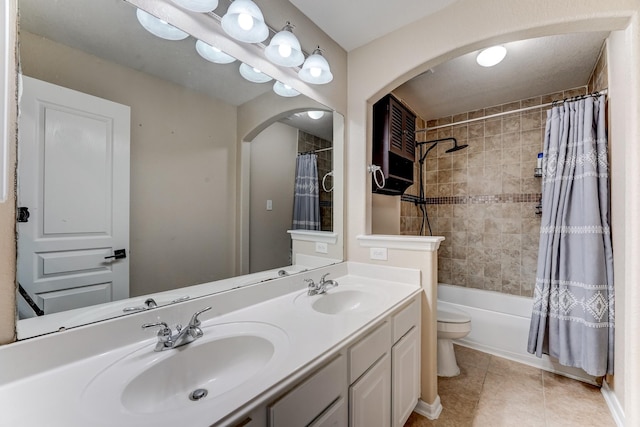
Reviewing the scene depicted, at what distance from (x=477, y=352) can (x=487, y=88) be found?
2.40 m

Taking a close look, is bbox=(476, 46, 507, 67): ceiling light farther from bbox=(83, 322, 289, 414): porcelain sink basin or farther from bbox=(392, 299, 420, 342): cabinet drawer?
bbox=(83, 322, 289, 414): porcelain sink basin

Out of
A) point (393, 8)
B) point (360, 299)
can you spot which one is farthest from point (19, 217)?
point (393, 8)

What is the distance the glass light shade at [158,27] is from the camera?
0.97 m

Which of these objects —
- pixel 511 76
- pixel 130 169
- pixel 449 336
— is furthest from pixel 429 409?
pixel 511 76

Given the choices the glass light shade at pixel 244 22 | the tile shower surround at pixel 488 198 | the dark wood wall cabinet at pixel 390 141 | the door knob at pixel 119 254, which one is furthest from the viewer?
the tile shower surround at pixel 488 198

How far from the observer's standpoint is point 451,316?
2.09m

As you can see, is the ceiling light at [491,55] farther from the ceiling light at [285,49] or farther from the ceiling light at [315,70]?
the ceiling light at [285,49]

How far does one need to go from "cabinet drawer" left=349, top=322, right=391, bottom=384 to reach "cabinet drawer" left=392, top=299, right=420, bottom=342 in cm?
8

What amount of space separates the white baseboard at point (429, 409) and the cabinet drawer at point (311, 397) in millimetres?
1050

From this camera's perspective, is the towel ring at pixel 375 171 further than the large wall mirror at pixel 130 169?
Yes

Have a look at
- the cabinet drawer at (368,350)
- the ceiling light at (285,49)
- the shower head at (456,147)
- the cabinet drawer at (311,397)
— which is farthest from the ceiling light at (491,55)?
the cabinet drawer at (311,397)

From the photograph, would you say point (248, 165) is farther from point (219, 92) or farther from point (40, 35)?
point (40, 35)

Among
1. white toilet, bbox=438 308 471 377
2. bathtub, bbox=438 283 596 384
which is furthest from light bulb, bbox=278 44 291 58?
bathtub, bbox=438 283 596 384

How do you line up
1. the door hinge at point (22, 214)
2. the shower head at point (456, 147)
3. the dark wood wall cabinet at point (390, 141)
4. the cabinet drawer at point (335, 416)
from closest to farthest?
the door hinge at point (22, 214), the cabinet drawer at point (335, 416), the dark wood wall cabinet at point (390, 141), the shower head at point (456, 147)
